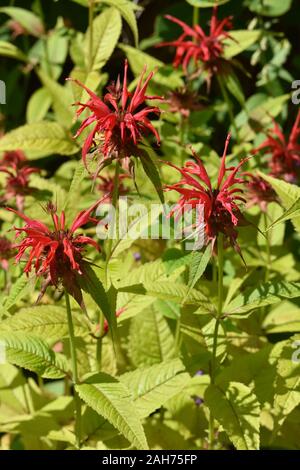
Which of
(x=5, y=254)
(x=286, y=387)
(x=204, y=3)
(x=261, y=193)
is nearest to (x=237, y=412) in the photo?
(x=286, y=387)

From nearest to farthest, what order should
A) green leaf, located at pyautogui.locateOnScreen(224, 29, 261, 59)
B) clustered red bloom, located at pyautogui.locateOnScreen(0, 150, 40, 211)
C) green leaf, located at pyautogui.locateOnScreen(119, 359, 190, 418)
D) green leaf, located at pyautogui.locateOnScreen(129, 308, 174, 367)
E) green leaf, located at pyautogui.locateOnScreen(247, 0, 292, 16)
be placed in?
green leaf, located at pyautogui.locateOnScreen(119, 359, 190, 418) < green leaf, located at pyautogui.locateOnScreen(129, 308, 174, 367) < clustered red bloom, located at pyautogui.locateOnScreen(0, 150, 40, 211) < green leaf, located at pyautogui.locateOnScreen(224, 29, 261, 59) < green leaf, located at pyautogui.locateOnScreen(247, 0, 292, 16)

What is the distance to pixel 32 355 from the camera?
4.12 ft

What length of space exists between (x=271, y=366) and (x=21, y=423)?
524mm

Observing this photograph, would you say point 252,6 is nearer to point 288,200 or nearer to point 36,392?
point 288,200

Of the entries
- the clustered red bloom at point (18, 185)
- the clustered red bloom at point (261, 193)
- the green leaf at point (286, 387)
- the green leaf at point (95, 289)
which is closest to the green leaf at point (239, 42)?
the clustered red bloom at point (261, 193)

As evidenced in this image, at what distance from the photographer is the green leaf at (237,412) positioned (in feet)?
3.95

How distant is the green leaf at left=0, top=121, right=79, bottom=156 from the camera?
159 cm

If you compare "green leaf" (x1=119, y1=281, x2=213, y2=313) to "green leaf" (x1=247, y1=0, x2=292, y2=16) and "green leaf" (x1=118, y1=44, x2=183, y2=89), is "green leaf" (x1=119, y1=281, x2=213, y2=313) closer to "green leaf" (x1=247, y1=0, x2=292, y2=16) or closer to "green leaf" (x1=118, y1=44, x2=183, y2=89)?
"green leaf" (x1=118, y1=44, x2=183, y2=89)

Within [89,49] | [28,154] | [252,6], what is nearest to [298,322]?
[89,49]

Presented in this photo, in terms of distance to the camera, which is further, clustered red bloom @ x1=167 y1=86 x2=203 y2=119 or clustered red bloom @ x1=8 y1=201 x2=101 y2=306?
clustered red bloom @ x1=167 y1=86 x2=203 y2=119

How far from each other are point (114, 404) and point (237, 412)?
0.23m

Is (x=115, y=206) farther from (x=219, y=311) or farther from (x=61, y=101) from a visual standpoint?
(x=61, y=101)

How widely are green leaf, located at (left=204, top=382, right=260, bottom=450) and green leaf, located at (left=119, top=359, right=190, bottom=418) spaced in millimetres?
67

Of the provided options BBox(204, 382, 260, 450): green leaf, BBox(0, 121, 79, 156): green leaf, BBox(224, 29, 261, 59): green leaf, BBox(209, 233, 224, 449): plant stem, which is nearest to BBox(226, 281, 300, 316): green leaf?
BBox(209, 233, 224, 449): plant stem
